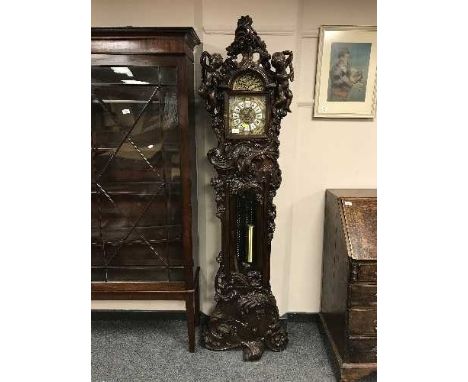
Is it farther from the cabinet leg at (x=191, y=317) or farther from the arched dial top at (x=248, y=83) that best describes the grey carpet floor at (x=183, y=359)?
the arched dial top at (x=248, y=83)

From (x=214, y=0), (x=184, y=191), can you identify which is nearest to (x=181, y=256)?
(x=184, y=191)

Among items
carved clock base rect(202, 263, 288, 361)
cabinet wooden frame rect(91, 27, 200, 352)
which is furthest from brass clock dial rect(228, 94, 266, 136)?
carved clock base rect(202, 263, 288, 361)

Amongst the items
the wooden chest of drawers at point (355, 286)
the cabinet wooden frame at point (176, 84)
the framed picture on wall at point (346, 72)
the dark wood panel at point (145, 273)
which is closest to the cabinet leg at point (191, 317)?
the cabinet wooden frame at point (176, 84)

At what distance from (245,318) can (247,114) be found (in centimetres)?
112

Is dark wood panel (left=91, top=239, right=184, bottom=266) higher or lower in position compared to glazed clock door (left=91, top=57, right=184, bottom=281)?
lower

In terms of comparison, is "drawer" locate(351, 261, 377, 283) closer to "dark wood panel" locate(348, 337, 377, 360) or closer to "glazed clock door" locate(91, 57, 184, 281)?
"dark wood panel" locate(348, 337, 377, 360)

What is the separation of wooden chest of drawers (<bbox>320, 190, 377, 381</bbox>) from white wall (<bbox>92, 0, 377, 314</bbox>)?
279 millimetres

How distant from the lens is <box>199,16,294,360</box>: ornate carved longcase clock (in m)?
1.86

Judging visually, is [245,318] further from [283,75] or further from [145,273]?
[283,75]

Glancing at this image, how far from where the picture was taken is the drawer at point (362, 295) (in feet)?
6.04

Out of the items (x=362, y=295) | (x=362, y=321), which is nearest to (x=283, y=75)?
(x=362, y=295)

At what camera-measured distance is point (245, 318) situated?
2.13m

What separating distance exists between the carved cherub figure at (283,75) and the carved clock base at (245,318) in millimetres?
921

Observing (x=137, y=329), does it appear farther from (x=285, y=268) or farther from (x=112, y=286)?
(x=285, y=268)
